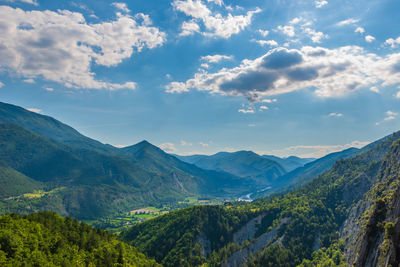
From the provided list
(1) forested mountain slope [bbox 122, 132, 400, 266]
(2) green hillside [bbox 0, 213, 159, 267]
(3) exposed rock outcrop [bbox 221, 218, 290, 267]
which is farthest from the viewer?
(3) exposed rock outcrop [bbox 221, 218, 290, 267]

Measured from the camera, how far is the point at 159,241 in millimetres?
180125

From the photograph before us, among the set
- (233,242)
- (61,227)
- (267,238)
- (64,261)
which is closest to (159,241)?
(233,242)

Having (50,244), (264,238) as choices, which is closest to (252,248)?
(264,238)

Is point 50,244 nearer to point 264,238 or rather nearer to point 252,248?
point 252,248

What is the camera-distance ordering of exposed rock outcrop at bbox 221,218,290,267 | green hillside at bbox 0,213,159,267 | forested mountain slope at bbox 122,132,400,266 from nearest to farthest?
green hillside at bbox 0,213,159,267, forested mountain slope at bbox 122,132,400,266, exposed rock outcrop at bbox 221,218,290,267

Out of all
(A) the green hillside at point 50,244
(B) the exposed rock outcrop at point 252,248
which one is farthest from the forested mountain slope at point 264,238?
(A) the green hillside at point 50,244

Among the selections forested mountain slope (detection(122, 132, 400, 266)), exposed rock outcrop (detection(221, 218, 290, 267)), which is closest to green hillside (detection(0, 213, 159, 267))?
forested mountain slope (detection(122, 132, 400, 266))

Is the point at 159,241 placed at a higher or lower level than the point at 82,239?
lower

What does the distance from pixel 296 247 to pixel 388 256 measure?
110m

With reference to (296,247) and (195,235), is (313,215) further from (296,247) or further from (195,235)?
(195,235)

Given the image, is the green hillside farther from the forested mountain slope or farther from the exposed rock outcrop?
the exposed rock outcrop

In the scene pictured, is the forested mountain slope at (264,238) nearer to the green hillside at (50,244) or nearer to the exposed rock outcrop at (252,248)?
the exposed rock outcrop at (252,248)

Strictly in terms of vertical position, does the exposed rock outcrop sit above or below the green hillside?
below

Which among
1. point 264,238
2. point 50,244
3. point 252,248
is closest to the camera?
point 50,244
